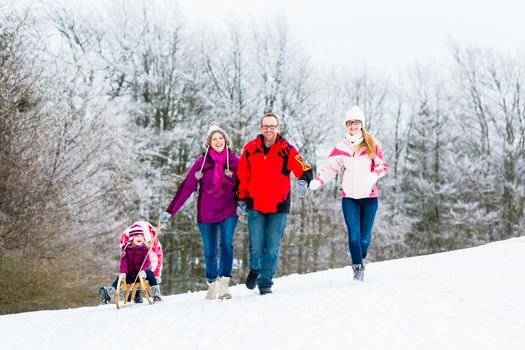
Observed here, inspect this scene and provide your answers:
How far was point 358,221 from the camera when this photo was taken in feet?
19.9

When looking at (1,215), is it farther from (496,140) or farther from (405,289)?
(496,140)

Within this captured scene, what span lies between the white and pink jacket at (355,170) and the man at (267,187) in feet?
1.02

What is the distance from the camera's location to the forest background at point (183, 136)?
504 inches

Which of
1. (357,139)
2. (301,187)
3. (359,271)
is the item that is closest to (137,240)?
(301,187)

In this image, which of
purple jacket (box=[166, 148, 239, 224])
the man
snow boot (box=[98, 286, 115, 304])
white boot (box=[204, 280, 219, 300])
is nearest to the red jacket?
the man

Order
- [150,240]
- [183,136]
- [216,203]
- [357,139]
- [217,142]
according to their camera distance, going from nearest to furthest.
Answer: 1. [357,139]
2. [216,203]
3. [217,142]
4. [150,240]
5. [183,136]

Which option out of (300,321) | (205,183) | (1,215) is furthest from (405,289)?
(1,215)

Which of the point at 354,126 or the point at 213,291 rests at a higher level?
the point at 354,126

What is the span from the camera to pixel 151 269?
25.5 feet

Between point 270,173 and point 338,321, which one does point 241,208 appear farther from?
point 338,321

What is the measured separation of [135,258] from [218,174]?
190cm

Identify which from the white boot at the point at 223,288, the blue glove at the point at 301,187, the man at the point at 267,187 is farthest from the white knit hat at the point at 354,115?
the white boot at the point at 223,288

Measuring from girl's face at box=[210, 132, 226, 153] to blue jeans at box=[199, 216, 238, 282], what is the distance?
2.69 ft

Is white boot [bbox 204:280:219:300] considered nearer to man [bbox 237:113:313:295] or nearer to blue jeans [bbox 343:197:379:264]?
man [bbox 237:113:313:295]
